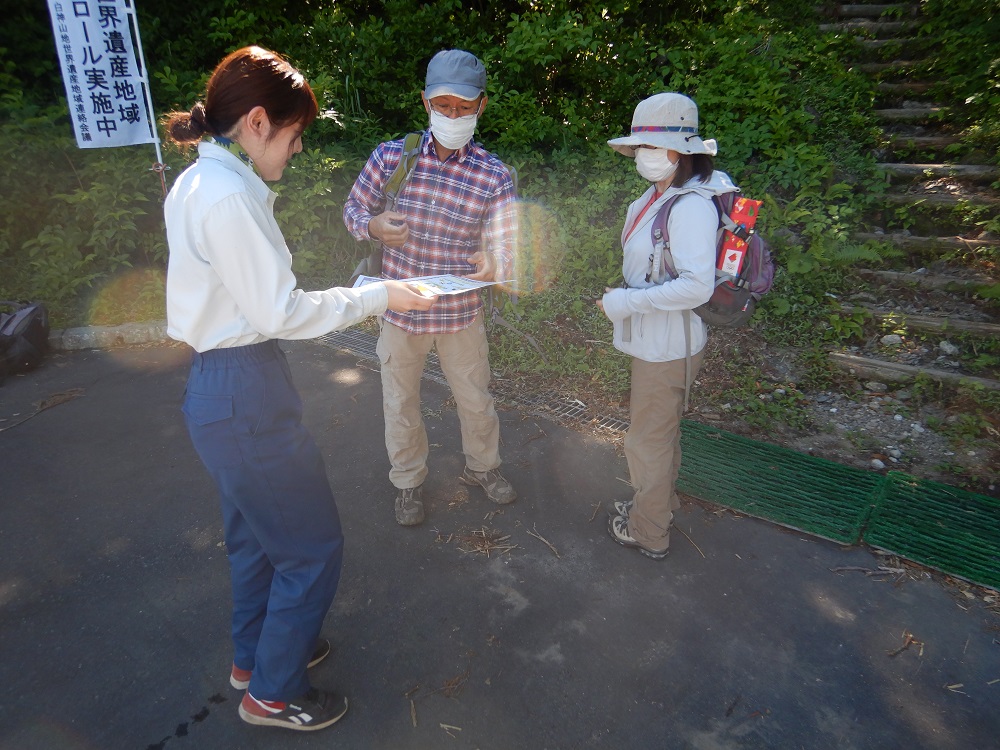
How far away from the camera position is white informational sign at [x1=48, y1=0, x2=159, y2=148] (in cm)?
552

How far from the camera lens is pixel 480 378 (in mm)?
3309

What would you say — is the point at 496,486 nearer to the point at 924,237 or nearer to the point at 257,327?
the point at 257,327

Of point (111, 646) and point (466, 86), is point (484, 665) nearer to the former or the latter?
point (111, 646)

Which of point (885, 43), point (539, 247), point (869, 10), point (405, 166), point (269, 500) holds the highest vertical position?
point (869, 10)

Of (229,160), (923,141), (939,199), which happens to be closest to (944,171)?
(939,199)

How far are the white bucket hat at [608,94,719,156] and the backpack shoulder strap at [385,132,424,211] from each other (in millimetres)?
991

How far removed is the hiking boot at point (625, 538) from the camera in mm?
3139

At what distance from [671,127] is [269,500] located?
2.09 metres

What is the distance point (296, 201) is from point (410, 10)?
2492 millimetres

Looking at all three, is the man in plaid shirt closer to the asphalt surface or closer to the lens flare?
the asphalt surface

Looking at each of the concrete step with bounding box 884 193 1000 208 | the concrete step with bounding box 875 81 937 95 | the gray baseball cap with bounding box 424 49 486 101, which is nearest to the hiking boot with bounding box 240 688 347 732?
the gray baseball cap with bounding box 424 49 486 101

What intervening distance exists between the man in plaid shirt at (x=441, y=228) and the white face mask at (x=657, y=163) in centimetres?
69

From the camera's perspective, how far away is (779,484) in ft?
12.3

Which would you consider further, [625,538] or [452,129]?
[625,538]
